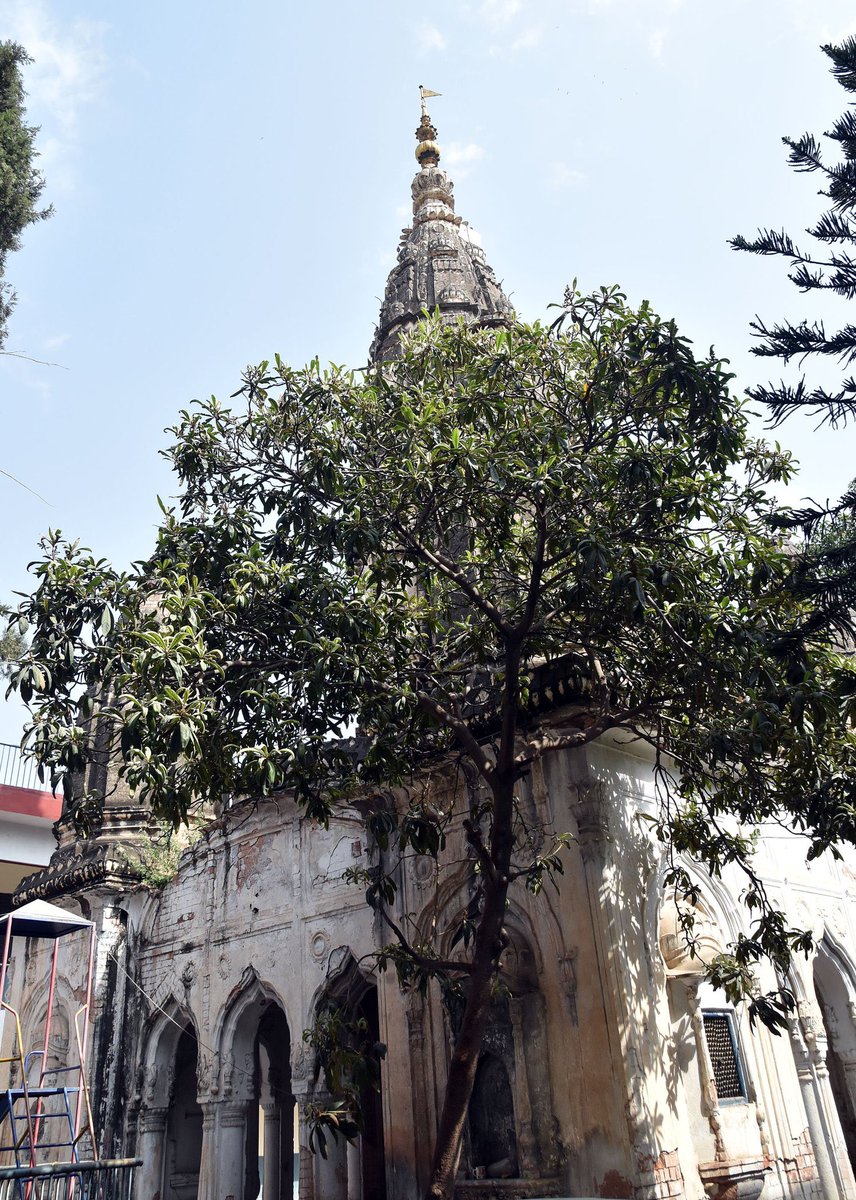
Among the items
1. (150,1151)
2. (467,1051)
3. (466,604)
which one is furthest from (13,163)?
(150,1151)

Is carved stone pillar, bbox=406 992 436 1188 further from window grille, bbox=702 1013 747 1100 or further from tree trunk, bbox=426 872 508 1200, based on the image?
window grille, bbox=702 1013 747 1100

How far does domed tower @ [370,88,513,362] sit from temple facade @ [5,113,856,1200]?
9736mm

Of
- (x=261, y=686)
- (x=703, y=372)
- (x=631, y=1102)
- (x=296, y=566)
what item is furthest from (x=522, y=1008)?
(x=703, y=372)

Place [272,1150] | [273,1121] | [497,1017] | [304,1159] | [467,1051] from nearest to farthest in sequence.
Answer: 1. [467,1051]
2. [497,1017]
3. [304,1159]
4. [272,1150]
5. [273,1121]

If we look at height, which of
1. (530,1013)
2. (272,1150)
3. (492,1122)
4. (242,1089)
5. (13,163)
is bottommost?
(492,1122)

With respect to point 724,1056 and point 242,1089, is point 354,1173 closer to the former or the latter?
point 242,1089

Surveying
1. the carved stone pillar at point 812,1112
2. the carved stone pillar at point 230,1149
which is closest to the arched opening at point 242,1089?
the carved stone pillar at point 230,1149

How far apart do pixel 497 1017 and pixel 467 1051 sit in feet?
7.63

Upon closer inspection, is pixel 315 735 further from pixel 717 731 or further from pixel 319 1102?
pixel 319 1102

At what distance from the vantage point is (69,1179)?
9273mm

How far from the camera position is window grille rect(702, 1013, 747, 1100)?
358 inches

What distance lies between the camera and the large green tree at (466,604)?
689 centimetres

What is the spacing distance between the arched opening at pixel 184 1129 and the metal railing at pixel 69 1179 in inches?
24.4

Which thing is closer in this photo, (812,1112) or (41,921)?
A: (41,921)
